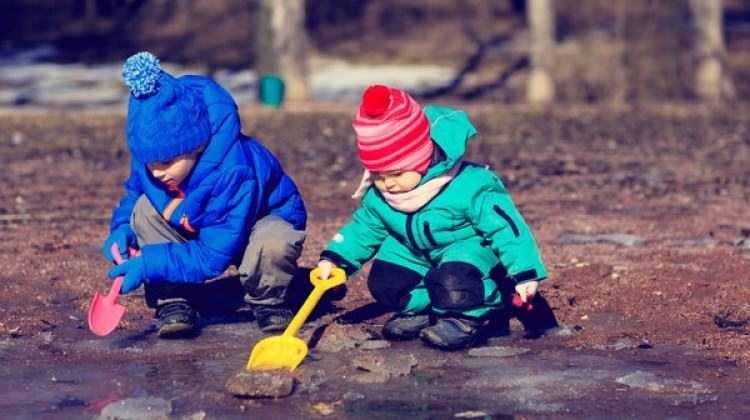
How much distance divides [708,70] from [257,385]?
566 inches

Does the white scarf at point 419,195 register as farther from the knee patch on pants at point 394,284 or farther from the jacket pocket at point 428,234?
the knee patch on pants at point 394,284

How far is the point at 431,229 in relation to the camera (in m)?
4.84

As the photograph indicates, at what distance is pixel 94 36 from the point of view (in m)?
25.8

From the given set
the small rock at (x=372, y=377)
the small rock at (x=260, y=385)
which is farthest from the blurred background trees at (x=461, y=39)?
the small rock at (x=260, y=385)

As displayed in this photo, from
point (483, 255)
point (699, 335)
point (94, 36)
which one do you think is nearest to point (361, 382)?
point (483, 255)

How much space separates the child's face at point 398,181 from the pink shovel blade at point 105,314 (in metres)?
0.95

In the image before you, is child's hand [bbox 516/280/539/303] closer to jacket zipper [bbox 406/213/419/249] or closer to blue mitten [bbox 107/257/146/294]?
jacket zipper [bbox 406/213/419/249]

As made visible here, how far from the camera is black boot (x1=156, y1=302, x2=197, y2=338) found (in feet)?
16.1

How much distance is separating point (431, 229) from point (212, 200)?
29.4 inches

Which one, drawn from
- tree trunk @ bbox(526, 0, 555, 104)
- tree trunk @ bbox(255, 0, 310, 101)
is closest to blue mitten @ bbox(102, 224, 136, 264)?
tree trunk @ bbox(255, 0, 310, 101)

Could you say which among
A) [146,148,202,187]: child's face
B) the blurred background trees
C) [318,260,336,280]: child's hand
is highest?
[146,148,202,187]: child's face

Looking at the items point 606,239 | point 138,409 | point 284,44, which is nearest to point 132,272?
point 138,409

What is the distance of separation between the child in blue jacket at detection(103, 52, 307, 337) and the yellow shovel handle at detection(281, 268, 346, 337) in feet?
0.65

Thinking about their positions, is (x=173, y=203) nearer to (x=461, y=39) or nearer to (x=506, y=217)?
(x=506, y=217)
